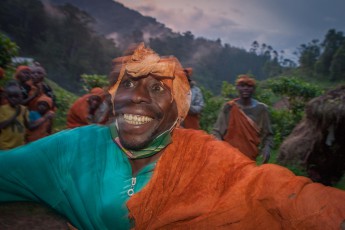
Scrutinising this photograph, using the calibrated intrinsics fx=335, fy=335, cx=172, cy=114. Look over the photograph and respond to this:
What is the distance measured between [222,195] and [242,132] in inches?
138

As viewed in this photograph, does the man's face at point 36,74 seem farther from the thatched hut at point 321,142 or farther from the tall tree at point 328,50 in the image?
the tall tree at point 328,50

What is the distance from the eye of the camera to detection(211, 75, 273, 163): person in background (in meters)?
4.65

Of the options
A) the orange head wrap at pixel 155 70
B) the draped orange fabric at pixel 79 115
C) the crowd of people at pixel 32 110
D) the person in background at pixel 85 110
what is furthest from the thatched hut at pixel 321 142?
the orange head wrap at pixel 155 70

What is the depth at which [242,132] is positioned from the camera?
4727mm

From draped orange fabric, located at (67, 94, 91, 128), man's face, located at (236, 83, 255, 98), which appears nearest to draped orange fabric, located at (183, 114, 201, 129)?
man's face, located at (236, 83, 255, 98)

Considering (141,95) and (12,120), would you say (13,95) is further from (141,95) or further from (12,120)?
(141,95)

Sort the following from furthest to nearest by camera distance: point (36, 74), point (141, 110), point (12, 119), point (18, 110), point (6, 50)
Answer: point (6, 50) → point (36, 74) → point (18, 110) → point (12, 119) → point (141, 110)

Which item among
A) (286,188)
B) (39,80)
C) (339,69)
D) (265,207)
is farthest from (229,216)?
(339,69)

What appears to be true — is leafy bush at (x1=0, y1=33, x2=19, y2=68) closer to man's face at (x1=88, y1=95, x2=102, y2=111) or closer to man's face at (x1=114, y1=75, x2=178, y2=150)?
man's face at (x1=88, y1=95, x2=102, y2=111)

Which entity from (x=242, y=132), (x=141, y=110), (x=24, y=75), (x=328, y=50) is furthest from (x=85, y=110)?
(x=328, y=50)

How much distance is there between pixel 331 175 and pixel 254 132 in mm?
2432

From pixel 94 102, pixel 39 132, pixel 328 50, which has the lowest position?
pixel 39 132

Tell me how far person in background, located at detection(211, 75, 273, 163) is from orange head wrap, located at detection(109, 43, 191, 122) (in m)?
3.19

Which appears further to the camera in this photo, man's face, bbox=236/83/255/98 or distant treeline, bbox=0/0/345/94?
distant treeline, bbox=0/0/345/94
